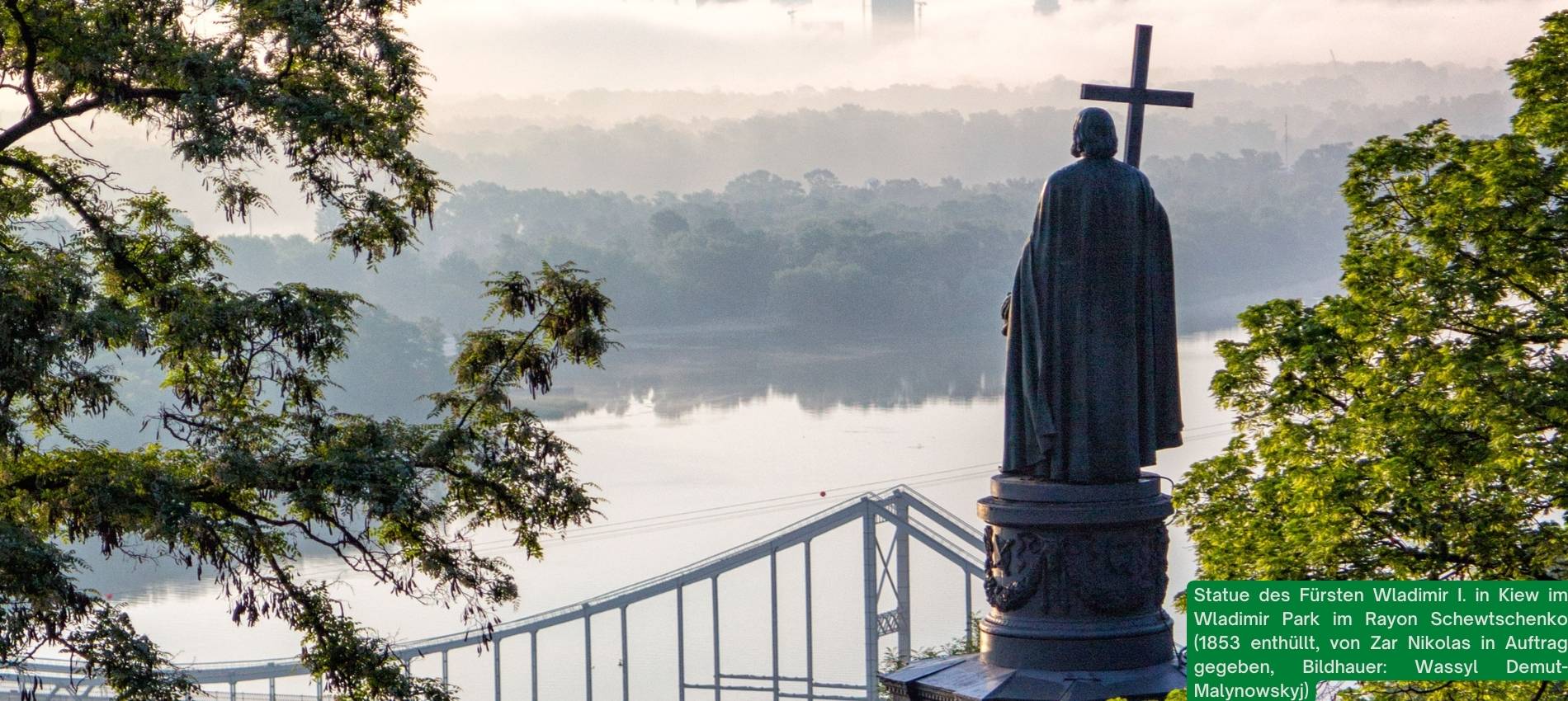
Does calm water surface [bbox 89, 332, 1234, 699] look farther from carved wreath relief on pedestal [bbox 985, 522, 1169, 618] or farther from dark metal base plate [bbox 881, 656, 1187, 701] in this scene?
carved wreath relief on pedestal [bbox 985, 522, 1169, 618]

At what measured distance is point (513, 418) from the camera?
A: 1130cm

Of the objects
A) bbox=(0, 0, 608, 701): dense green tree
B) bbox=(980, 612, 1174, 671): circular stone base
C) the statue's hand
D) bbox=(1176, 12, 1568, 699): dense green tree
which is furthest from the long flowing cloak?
bbox=(0, 0, 608, 701): dense green tree

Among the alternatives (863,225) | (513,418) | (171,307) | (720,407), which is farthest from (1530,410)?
(863,225)

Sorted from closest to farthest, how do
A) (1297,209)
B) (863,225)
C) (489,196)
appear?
(863,225) → (1297,209) → (489,196)

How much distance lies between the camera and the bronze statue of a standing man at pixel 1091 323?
24.2ft

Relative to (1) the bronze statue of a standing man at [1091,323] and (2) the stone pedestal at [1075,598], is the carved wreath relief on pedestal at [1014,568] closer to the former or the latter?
(2) the stone pedestal at [1075,598]

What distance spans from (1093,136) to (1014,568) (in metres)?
1.78

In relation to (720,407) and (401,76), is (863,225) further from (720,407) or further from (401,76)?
(401,76)

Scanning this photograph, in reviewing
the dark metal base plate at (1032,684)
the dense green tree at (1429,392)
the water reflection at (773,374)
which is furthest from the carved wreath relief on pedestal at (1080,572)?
the water reflection at (773,374)

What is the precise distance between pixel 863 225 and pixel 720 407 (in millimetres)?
34872

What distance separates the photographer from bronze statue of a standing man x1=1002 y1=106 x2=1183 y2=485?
24.2ft

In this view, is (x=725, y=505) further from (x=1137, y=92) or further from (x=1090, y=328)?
(x=1090, y=328)

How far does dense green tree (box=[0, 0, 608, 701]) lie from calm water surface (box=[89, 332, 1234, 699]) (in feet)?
52.7

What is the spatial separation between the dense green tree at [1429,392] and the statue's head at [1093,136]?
3566mm
